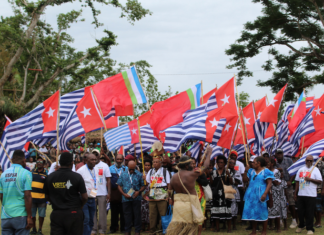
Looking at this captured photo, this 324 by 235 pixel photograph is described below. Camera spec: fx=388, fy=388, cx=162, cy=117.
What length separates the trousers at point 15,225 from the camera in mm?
5953

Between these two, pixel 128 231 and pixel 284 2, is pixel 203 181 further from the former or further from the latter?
pixel 284 2

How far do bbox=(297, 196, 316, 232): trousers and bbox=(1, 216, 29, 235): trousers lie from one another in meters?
6.15

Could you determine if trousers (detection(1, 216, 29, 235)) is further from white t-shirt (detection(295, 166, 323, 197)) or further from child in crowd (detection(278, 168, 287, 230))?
white t-shirt (detection(295, 166, 323, 197))

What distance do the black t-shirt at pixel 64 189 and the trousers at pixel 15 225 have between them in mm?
598

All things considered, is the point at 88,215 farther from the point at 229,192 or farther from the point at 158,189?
the point at 229,192

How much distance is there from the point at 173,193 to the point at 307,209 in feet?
11.4

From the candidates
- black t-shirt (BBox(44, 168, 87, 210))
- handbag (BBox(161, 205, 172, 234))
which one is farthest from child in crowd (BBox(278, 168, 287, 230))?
black t-shirt (BBox(44, 168, 87, 210))

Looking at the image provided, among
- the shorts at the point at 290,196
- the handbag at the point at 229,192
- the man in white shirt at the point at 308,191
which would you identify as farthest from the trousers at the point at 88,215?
the shorts at the point at 290,196

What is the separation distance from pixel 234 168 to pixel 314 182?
2.09m

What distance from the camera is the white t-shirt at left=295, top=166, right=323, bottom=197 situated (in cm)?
893

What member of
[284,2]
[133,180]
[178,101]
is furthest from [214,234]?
[284,2]

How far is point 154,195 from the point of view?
896cm

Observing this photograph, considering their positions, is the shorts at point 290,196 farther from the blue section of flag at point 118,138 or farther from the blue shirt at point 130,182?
the blue section of flag at point 118,138

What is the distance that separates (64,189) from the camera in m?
5.80
